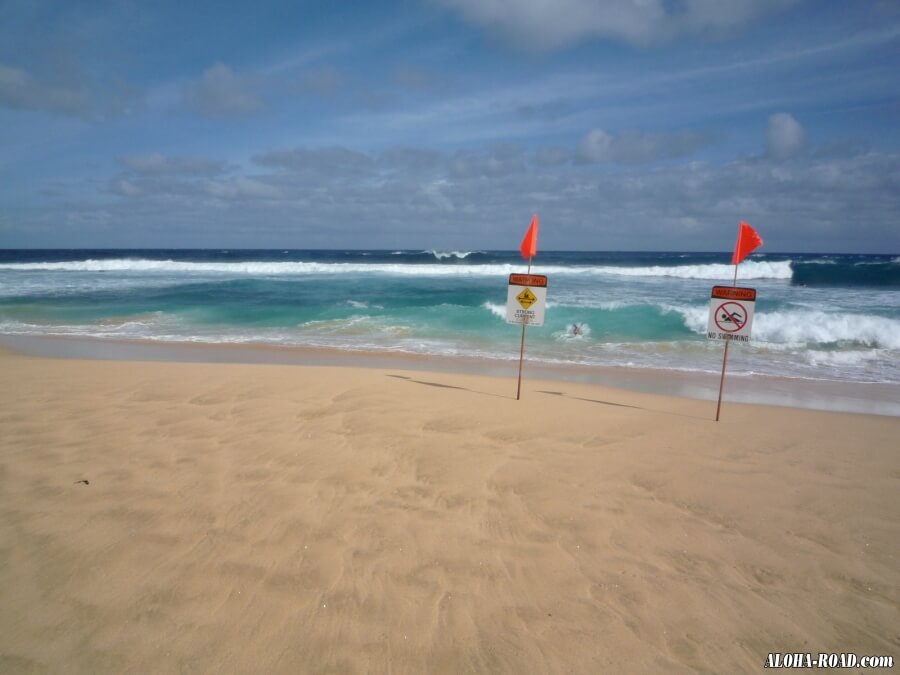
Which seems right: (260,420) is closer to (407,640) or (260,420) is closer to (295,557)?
(295,557)

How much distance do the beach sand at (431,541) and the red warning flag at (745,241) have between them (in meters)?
2.44

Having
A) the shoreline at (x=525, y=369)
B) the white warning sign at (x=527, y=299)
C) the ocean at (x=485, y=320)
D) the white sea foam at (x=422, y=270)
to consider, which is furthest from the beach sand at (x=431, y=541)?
the white sea foam at (x=422, y=270)

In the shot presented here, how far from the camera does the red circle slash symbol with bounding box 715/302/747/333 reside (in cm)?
655

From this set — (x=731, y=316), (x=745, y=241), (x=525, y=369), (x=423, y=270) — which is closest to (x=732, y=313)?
(x=731, y=316)

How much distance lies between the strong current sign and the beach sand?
4.64 feet

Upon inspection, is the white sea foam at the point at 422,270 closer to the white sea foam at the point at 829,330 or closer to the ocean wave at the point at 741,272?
the ocean wave at the point at 741,272

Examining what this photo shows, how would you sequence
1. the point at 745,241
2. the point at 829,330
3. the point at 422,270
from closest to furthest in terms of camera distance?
the point at 745,241 < the point at 829,330 < the point at 422,270

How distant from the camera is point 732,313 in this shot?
21.7ft

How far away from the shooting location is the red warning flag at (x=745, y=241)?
643cm

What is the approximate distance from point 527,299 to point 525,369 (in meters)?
3.60

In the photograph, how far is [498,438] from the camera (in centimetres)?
552

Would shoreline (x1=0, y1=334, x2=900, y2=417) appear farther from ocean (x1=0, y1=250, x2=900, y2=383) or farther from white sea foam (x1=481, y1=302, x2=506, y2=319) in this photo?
white sea foam (x1=481, y1=302, x2=506, y2=319)

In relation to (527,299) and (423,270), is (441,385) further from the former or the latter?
(423,270)

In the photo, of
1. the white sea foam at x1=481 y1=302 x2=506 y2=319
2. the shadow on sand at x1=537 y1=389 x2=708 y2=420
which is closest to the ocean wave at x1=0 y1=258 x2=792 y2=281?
the white sea foam at x1=481 y1=302 x2=506 y2=319
